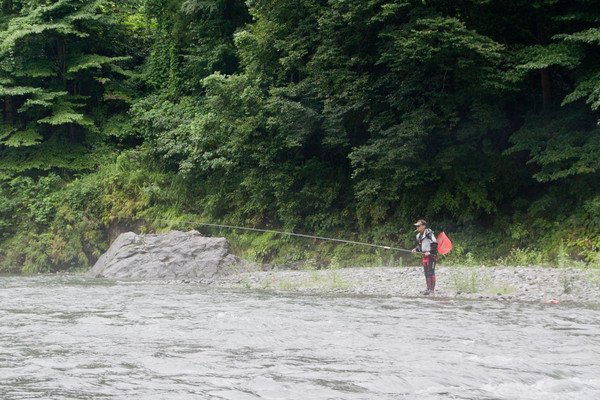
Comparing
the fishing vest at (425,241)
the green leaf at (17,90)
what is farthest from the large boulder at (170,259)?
the green leaf at (17,90)

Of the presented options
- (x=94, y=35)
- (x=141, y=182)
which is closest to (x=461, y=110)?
(x=141, y=182)

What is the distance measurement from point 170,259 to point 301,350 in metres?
10.3

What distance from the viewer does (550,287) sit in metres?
9.51

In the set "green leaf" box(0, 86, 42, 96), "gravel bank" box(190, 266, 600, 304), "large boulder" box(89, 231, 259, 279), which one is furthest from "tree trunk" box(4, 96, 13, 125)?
"gravel bank" box(190, 266, 600, 304)

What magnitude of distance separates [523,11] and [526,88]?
79.3 inches

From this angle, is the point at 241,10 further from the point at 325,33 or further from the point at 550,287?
the point at 550,287

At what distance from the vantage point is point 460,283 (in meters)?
10.1

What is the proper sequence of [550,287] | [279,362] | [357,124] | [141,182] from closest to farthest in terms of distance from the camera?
1. [279,362]
2. [550,287]
3. [357,124]
4. [141,182]

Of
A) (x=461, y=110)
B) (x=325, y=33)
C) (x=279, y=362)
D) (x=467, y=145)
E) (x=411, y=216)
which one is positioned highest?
(x=325, y=33)

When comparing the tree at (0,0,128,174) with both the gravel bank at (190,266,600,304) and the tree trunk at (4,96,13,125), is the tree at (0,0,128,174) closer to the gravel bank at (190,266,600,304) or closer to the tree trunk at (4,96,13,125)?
the tree trunk at (4,96,13,125)

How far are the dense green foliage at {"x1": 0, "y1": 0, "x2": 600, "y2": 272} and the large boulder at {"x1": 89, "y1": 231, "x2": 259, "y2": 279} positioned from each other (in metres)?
2.32

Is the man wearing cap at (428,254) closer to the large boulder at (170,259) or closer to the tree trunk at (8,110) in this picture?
the large boulder at (170,259)

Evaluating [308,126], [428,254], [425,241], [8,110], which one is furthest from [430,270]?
[8,110]

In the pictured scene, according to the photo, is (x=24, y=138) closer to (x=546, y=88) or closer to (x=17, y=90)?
(x=17, y=90)
